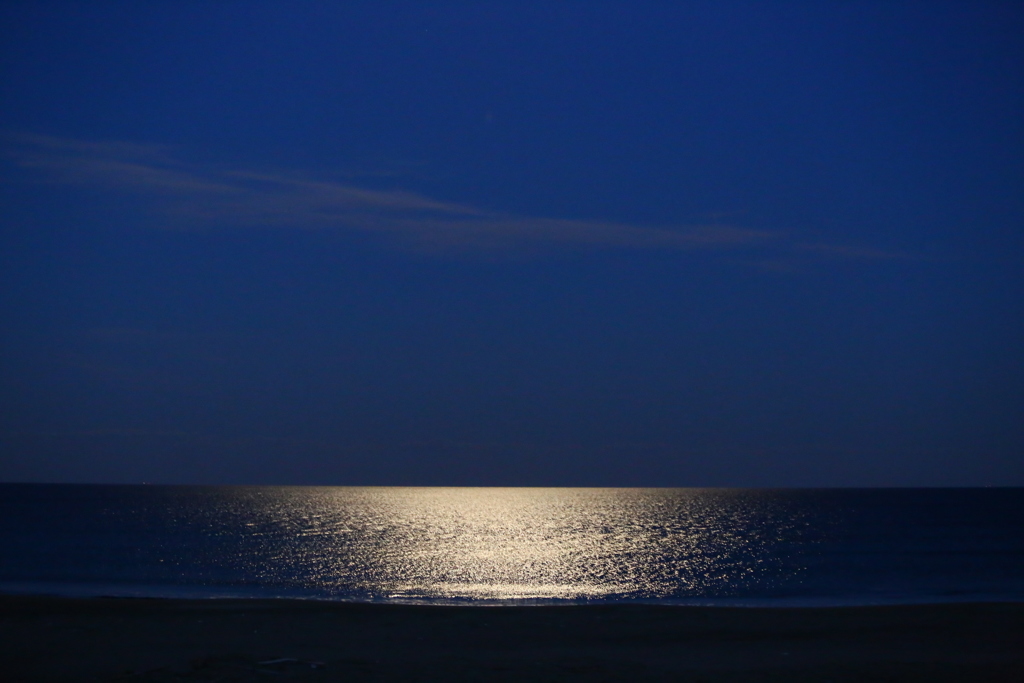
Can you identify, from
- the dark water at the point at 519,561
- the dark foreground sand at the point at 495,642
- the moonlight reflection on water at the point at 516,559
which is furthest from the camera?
the moonlight reflection on water at the point at 516,559

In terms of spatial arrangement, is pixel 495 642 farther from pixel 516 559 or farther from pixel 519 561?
pixel 516 559

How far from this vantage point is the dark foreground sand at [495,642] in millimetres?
17594

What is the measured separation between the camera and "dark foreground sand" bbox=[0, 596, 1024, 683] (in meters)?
17.6

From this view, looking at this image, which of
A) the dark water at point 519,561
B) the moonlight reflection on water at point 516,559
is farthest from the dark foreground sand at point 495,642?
the moonlight reflection on water at point 516,559

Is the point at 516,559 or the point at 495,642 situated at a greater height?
the point at 516,559

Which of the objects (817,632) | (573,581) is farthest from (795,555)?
(817,632)

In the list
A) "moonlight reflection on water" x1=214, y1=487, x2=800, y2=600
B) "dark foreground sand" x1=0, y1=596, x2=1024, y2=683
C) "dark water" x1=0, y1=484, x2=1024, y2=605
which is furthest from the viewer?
"moonlight reflection on water" x1=214, y1=487, x2=800, y2=600

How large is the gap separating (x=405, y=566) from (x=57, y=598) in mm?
24298

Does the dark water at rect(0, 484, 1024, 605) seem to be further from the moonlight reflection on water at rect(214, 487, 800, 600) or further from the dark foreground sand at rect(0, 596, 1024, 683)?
the dark foreground sand at rect(0, 596, 1024, 683)

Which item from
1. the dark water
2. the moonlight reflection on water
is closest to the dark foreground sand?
the dark water

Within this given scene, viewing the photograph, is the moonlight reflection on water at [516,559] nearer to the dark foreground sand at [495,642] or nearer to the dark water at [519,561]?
the dark water at [519,561]

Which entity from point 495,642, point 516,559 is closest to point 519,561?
point 516,559

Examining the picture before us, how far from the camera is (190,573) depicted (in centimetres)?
4503

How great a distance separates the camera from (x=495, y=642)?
22219mm
